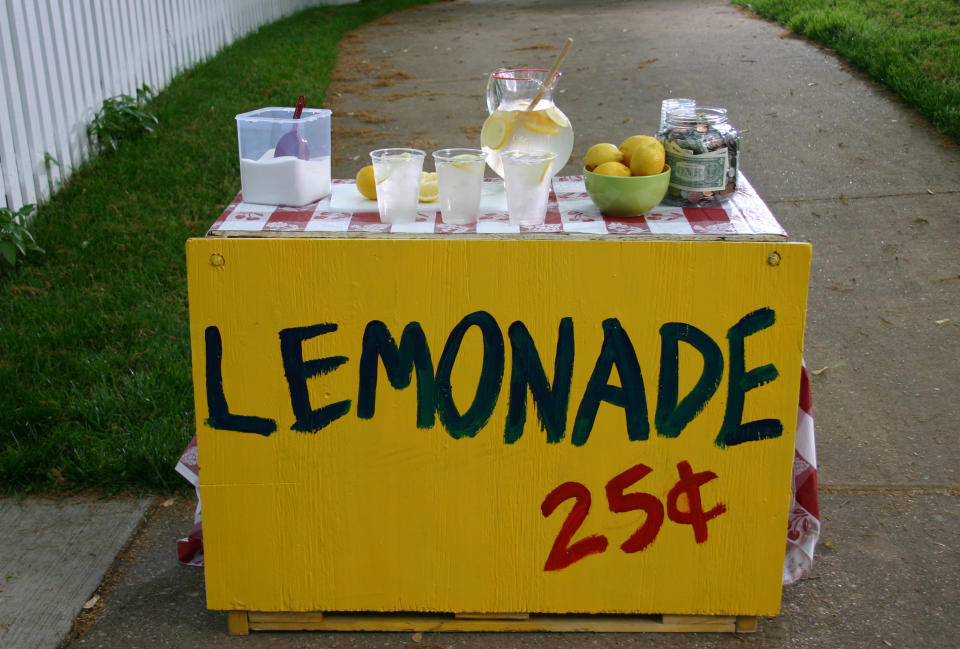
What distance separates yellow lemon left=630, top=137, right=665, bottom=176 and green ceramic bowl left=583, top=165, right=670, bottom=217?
26mm

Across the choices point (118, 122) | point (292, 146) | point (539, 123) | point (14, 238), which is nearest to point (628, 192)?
point (539, 123)

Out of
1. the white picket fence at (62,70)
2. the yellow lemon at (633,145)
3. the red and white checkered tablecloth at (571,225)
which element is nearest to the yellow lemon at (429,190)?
the red and white checkered tablecloth at (571,225)

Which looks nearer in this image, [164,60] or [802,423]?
[802,423]

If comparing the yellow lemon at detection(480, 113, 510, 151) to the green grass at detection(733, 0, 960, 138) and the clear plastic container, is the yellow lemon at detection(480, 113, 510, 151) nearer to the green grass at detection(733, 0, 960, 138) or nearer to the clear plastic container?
the clear plastic container

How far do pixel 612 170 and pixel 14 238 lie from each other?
127 inches

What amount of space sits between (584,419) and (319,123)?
1.01m

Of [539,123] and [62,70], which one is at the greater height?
[539,123]

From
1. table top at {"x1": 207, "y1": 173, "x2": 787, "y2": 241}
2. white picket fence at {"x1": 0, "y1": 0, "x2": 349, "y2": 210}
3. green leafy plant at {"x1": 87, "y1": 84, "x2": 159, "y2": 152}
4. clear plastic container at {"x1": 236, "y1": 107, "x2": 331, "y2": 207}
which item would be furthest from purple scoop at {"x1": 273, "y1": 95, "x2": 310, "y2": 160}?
green leafy plant at {"x1": 87, "y1": 84, "x2": 159, "y2": 152}

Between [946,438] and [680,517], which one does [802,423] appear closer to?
[680,517]

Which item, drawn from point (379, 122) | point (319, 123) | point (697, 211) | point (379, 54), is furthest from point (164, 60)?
point (697, 211)

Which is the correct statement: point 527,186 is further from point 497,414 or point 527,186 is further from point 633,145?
point 497,414

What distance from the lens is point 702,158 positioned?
2.35m

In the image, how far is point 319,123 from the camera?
248cm

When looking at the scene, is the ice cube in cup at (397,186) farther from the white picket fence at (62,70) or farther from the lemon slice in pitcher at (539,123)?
the white picket fence at (62,70)
